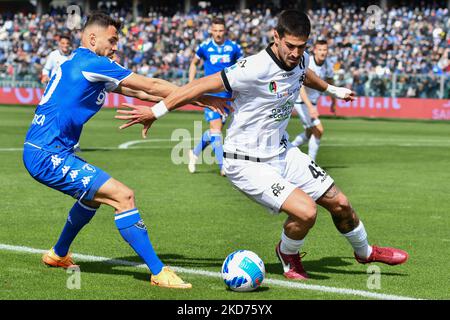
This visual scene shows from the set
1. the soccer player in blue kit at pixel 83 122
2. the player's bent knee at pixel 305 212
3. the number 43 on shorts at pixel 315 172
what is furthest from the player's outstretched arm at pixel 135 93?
the player's bent knee at pixel 305 212

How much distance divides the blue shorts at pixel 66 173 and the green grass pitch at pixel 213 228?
76 centimetres

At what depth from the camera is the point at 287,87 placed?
728 cm

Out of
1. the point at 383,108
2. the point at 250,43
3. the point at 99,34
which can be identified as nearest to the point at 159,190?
the point at 99,34

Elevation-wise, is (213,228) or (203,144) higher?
(213,228)

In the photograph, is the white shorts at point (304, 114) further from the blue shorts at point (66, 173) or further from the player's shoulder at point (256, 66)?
the blue shorts at point (66, 173)

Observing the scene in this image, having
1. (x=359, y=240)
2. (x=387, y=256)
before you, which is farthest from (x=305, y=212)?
(x=387, y=256)

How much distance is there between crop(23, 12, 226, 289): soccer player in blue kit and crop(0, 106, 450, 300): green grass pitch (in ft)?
1.59

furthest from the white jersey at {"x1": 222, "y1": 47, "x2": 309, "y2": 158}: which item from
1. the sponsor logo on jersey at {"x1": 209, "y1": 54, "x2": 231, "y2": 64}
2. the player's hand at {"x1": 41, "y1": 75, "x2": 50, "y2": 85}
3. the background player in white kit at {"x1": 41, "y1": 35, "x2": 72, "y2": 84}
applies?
the player's hand at {"x1": 41, "y1": 75, "x2": 50, "y2": 85}

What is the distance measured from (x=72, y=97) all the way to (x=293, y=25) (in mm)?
1905

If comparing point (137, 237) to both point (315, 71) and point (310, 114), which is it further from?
point (315, 71)

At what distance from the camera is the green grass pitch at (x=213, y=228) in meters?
6.98

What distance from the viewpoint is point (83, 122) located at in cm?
728

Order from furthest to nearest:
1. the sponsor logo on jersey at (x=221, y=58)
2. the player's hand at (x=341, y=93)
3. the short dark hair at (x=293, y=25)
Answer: the sponsor logo on jersey at (x=221, y=58) → the player's hand at (x=341, y=93) → the short dark hair at (x=293, y=25)

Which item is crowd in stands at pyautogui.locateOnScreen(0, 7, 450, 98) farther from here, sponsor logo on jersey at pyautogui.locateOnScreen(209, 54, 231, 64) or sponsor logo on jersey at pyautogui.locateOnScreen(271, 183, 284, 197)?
sponsor logo on jersey at pyautogui.locateOnScreen(271, 183, 284, 197)
